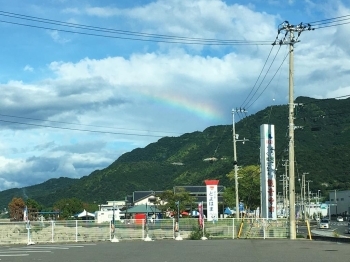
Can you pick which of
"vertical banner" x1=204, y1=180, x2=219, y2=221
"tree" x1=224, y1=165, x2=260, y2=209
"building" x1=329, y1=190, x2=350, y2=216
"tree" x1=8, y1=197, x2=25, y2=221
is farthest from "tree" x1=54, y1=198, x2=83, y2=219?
"building" x1=329, y1=190, x2=350, y2=216

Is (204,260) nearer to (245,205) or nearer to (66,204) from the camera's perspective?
(245,205)

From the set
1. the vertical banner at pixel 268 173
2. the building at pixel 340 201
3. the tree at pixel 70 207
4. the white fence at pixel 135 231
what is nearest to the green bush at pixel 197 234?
the white fence at pixel 135 231

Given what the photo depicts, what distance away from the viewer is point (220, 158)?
96.4 metres

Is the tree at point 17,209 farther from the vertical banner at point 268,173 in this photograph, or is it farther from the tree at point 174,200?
the vertical banner at point 268,173

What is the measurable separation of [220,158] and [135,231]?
62.1m

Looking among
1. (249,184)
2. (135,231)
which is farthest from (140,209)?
(135,231)

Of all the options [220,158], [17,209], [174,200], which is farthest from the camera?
[17,209]

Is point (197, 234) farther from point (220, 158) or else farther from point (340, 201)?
point (340, 201)

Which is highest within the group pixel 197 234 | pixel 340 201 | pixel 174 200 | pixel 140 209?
pixel 174 200

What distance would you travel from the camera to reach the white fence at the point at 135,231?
33.5 meters

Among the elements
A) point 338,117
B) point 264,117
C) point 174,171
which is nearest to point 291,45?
point 264,117

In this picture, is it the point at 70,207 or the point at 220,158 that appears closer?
the point at 220,158

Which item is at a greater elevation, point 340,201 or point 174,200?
point 174,200

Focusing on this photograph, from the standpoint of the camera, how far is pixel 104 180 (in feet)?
470
